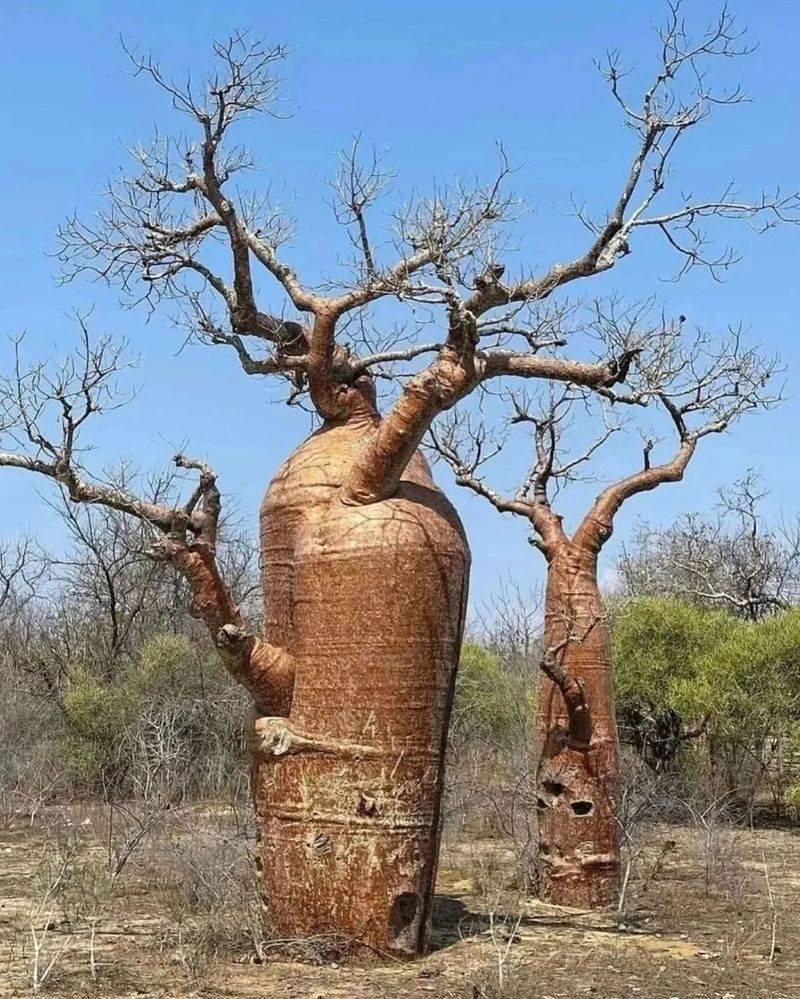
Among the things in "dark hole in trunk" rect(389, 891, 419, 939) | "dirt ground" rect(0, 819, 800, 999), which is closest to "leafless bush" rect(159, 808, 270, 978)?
"dirt ground" rect(0, 819, 800, 999)

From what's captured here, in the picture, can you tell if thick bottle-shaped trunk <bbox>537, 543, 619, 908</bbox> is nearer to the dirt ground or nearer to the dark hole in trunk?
the dirt ground

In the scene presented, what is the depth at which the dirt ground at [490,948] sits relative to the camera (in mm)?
4137

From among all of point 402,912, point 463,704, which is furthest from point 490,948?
point 463,704

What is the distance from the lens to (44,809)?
9.95 m

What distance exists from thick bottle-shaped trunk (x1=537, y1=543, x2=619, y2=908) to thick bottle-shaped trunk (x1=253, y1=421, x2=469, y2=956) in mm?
1394

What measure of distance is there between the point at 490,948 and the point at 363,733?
1056 mm

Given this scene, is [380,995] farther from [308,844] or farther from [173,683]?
[173,683]

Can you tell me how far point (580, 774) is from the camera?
585 cm

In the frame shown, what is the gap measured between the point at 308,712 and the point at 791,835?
669 cm

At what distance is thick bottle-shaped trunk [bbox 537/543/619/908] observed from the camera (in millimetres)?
5840

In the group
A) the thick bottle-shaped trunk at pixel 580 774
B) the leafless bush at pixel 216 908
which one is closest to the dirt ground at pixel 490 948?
the leafless bush at pixel 216 908

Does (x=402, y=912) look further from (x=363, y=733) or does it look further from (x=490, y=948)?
(x=363, y=733)

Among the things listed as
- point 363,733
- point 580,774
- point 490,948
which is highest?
point 363,733

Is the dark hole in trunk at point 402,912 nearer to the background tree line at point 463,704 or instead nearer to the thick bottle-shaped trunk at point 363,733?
the thick bottle-shaped trunk at point 363,733
